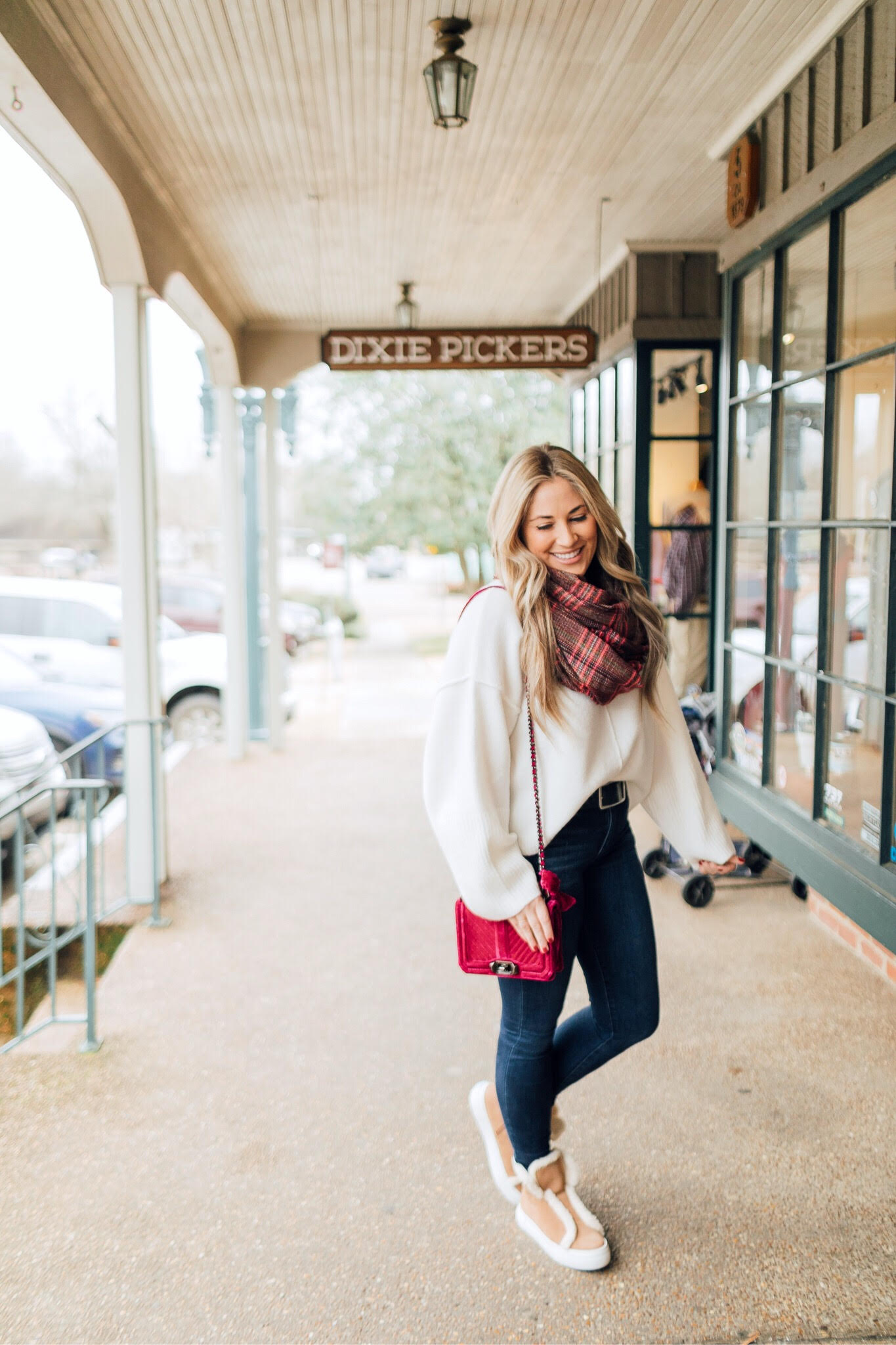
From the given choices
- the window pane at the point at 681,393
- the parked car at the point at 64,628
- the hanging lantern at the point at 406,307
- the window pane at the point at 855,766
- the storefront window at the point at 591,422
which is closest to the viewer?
the window pane at the point at 855,766

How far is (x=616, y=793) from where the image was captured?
215cm

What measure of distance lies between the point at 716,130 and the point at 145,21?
232 centimetres

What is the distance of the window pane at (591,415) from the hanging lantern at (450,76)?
3.89 m

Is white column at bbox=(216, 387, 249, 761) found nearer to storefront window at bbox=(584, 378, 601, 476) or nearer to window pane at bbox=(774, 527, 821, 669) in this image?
storefront window at bbox=(584, 378, 601, 476)

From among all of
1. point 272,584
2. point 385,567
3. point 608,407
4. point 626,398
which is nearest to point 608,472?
point 608,407

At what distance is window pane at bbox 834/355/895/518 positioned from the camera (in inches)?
123

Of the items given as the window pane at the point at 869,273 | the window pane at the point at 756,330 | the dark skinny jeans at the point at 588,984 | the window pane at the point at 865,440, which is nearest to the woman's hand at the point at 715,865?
the dark skinny jeans at the point at 588,984

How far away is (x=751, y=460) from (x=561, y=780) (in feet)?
9.22

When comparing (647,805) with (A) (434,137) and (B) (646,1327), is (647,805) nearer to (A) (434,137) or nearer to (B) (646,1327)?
(B) (646,1327)

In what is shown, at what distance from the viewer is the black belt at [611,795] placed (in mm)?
2125

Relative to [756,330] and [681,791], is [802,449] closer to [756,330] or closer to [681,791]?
[756,330]

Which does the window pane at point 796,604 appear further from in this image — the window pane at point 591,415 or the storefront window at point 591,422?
the window pane at point 591,415

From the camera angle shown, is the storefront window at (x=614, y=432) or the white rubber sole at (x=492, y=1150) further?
the storefront window at (x=614, y=432)

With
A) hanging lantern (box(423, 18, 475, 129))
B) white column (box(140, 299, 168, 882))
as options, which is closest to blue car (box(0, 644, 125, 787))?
white column (box(140, 299, 168, 882))
